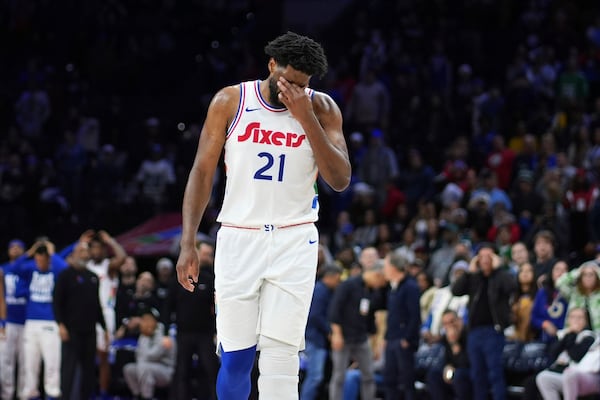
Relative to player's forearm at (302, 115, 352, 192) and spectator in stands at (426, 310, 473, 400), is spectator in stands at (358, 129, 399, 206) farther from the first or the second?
player's forearm at (302, 115, 352, 192)

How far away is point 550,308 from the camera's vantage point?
12797 millimetres

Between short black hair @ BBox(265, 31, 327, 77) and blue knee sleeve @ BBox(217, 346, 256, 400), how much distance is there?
4.90 ft

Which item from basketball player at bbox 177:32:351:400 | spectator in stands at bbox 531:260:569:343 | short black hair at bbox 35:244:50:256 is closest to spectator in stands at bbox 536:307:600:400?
spectator in stands at bbox 531:260:569:343

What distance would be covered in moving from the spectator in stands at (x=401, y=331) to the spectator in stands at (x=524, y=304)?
45.3 inches

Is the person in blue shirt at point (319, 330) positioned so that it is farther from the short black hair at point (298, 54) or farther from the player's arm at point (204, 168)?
the short black hair at point (298, 54)

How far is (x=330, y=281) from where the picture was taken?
14.2 metres

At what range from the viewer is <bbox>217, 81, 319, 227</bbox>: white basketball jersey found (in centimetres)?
594

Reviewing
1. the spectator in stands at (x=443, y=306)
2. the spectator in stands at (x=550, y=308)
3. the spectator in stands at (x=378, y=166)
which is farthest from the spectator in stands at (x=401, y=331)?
the spectator in stands at (x=378, y=166)

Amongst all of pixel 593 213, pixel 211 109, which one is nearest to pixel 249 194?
pixel 211 109

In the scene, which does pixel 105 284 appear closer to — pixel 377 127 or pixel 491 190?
Answer: pixel 491 190

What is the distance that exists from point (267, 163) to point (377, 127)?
47.7 feet

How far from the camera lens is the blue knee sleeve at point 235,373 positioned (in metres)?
5.98

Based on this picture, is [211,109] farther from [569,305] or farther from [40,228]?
[40,228]

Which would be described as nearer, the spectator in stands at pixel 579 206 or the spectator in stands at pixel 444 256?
the spectator in stands at pixel 579 206
